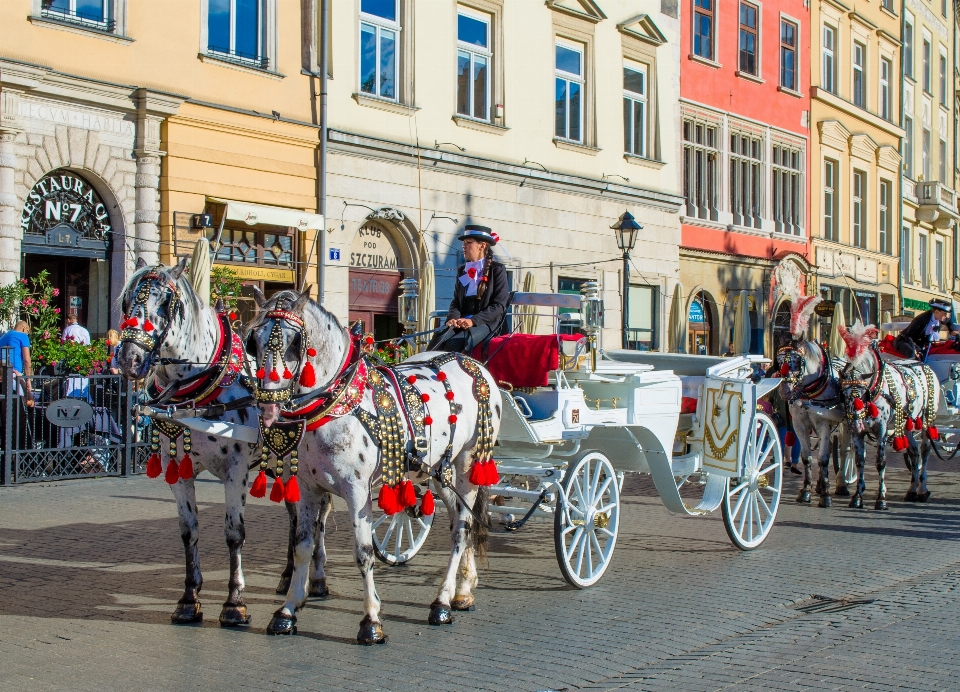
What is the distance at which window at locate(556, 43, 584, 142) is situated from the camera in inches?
914

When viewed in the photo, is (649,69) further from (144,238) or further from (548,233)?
(144,238)

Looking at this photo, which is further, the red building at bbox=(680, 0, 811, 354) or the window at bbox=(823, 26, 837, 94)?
the window at bbox=(823, 26, 837, 94)

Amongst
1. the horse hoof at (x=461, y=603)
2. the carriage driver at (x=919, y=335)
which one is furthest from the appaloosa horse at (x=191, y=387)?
the carriage driver at (x=919, y=335)

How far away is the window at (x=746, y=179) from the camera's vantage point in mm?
28969

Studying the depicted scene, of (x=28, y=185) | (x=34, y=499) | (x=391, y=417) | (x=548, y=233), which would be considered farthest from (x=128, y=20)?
(x=391, y=417)

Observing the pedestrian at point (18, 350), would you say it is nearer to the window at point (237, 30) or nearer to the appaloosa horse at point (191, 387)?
the window at point (237, 30)

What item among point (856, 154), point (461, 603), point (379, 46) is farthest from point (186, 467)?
point (856, 154)

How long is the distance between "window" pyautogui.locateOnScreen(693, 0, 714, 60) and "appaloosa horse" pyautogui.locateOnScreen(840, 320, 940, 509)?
54.0 ft

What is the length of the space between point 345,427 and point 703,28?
23.7 meters

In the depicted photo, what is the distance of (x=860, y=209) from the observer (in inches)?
1393

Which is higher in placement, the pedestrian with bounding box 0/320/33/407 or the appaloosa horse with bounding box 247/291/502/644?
the pedestrian with bounding box 0/320/33/407

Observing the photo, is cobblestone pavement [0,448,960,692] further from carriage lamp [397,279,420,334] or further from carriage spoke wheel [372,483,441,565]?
carriage lamp [397,279,420,334]

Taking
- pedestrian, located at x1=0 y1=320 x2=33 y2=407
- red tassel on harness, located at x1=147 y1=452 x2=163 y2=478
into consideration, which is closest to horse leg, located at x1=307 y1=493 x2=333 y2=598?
red tassel on harness, located at x1=147 y1=452 x2=163 y2=478

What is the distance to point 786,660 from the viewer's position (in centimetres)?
578
